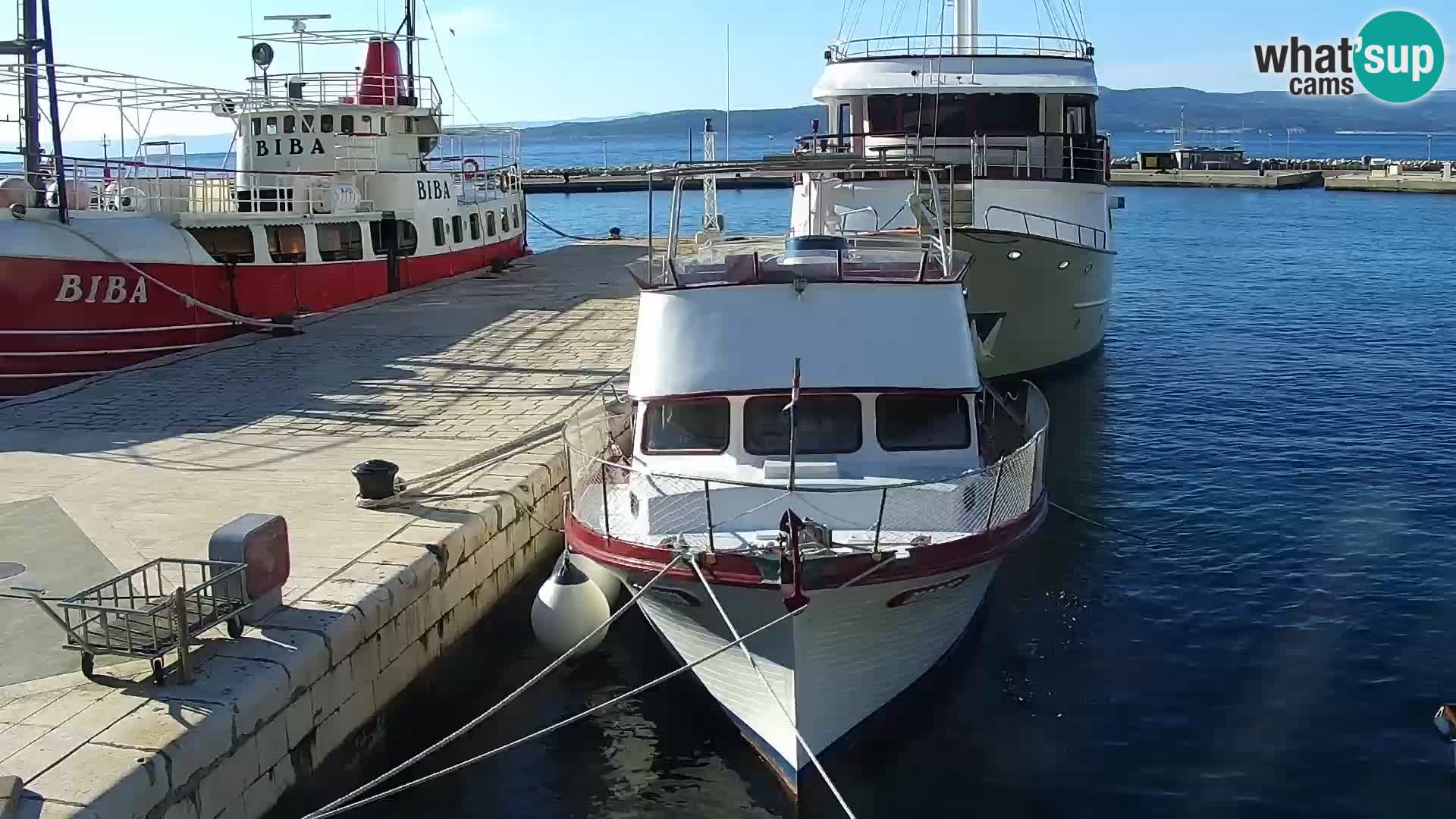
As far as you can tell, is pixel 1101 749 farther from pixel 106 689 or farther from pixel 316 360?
pixel 316 360

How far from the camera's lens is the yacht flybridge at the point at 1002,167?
72.9ft

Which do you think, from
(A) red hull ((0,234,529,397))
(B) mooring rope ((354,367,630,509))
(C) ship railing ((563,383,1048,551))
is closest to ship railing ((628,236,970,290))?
(C) ship railing ((563,383,1048,551))

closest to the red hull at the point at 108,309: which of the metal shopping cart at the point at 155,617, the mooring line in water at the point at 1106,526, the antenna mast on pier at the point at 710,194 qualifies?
the antenna mast on pier at the point at 710,194

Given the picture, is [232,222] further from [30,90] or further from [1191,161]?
[1191,161]

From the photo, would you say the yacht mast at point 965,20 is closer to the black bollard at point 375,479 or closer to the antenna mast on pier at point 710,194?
the antenna mast on pier at point 710,194

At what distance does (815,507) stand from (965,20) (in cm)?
1822

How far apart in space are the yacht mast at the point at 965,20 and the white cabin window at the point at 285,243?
13.3 meters

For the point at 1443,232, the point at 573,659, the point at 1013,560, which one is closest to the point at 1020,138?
the point at 1013,560

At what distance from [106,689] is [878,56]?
19.3 meters

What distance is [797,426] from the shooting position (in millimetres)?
11000

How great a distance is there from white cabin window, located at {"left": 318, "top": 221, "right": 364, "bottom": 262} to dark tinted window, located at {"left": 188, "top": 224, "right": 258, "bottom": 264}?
1660 mm

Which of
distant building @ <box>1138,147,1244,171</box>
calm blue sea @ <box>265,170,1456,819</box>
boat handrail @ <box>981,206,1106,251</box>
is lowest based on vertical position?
calm blue sea @ <box>265,170,1456,819</box>

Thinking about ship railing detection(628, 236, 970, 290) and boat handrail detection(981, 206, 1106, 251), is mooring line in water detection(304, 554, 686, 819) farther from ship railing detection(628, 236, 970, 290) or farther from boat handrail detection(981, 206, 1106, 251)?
boat handrail detection(981, 206, 1106, 251)

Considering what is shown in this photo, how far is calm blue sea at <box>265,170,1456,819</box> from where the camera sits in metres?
9.61
